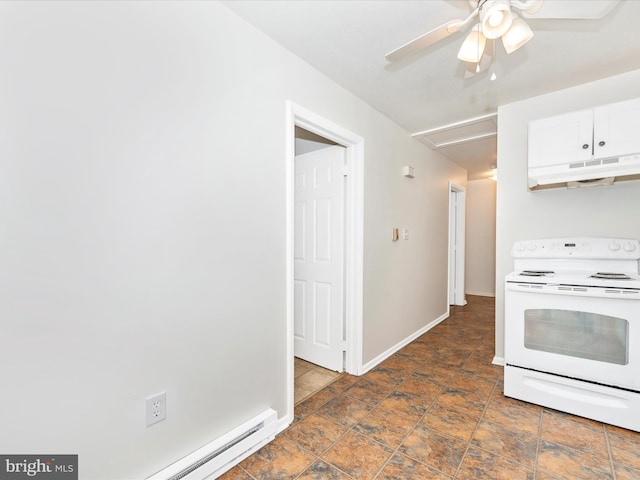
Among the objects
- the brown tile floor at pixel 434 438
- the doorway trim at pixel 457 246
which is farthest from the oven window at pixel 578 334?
the doorway trim at pixel 457 246

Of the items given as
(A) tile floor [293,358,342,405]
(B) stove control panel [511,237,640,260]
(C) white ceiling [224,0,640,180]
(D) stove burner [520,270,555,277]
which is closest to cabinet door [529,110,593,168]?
(C) white ceiling [224,0,640,180]

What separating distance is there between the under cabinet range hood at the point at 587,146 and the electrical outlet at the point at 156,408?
297 centimetres

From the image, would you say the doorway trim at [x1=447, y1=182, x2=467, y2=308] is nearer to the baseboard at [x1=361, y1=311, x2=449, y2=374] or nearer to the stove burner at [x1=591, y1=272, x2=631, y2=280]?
the baseboard at [x1=361, y1=311, x2=449, y2=374]

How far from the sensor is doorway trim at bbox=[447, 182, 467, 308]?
525cm

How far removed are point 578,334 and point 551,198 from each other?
119 cm

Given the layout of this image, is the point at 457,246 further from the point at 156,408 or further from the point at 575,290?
the point at 156,408

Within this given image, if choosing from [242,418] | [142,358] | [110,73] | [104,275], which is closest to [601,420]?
[242,418]

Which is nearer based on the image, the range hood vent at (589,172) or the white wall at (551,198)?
the range hood vent at (589,172)

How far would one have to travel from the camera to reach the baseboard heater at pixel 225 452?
142 centimetres

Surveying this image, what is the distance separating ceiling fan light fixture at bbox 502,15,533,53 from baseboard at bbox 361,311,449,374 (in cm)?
256

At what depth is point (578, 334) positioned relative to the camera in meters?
2.09

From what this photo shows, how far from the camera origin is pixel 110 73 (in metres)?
1.24

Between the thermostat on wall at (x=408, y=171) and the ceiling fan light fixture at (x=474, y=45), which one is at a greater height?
the ceiling fan light fixture at (x=474, y=45)

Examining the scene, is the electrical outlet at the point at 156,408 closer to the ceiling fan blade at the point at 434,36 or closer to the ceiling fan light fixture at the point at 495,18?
the ceiling fan blade at the point at 434,36
